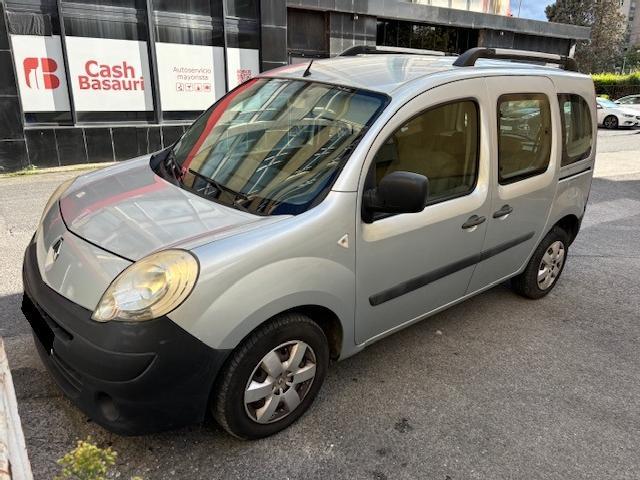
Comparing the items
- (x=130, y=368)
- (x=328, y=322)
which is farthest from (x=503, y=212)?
(x=130, y=368)

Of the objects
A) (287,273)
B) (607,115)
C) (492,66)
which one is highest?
(492,66)

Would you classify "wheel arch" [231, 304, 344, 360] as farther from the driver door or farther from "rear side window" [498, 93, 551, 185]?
"rear side window" [498, 93, 551, 185]

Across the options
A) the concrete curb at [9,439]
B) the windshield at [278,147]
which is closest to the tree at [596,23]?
the windshield at [278,147]

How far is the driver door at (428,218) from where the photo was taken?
2.63 meters

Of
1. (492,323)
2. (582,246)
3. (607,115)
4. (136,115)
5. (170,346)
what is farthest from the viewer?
(607,115)

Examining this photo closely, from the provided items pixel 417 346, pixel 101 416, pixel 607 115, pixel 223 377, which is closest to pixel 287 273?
pixel 223 377

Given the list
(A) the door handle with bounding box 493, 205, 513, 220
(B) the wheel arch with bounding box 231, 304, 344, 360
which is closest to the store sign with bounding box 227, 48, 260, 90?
(A) the door handle with bounding box 493, 205, 513, 220

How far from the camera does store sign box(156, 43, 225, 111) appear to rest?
10468mm

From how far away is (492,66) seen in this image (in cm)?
334

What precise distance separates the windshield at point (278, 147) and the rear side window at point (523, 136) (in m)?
1.03

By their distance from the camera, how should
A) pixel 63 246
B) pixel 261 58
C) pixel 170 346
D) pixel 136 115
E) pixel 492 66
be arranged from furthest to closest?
pixel 261 58
pixel 136 115
pixel 492 66
pixel 63 246
pixel 170 346

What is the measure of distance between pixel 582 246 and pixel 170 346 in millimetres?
5056

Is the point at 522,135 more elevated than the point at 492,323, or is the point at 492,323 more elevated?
the point at 522,135

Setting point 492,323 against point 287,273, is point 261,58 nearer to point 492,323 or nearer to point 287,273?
point 492,323
